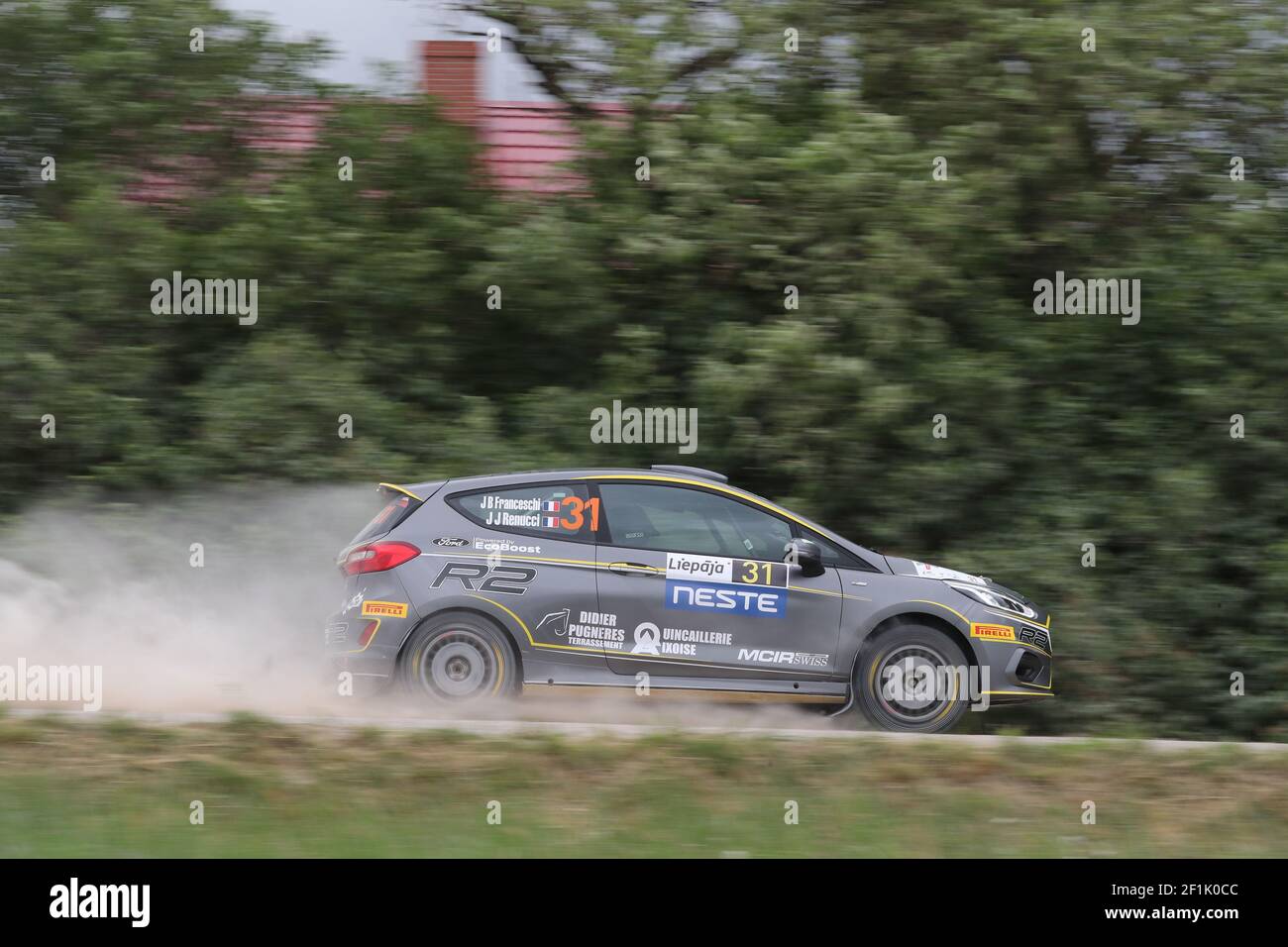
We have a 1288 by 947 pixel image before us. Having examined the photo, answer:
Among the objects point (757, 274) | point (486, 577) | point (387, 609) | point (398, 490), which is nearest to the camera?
point (387, 609)

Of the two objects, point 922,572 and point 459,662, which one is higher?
point 922,572

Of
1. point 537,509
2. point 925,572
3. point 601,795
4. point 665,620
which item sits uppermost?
point 537,509

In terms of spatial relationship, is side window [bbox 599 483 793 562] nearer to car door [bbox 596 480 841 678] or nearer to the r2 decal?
car door [bbox 596 480 841 678]

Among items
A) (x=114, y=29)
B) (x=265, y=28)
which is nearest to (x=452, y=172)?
(x=265, y=28)

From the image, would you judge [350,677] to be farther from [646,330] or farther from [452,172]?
[452,172]

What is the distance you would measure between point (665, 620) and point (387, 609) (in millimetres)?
1824

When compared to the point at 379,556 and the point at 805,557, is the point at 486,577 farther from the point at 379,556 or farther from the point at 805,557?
the point at 805,557

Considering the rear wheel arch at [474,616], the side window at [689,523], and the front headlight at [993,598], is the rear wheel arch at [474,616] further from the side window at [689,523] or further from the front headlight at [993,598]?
the front headlight at [993,598]

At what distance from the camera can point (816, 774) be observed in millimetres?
6918

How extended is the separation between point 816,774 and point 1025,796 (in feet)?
3.68

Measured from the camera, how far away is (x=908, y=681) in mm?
8422

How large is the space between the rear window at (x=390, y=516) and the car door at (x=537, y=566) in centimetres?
30

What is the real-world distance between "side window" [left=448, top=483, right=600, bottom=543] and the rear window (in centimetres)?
29

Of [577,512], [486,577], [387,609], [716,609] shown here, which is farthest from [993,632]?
[387,609]
